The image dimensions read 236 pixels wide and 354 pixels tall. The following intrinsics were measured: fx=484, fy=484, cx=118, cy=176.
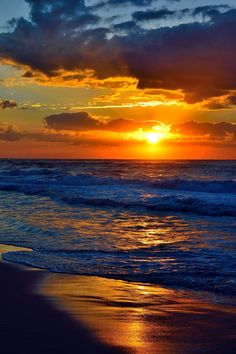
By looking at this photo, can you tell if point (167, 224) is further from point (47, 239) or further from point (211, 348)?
point (211, 348)

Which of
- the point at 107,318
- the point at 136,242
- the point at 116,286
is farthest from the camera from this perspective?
the point at 136,242

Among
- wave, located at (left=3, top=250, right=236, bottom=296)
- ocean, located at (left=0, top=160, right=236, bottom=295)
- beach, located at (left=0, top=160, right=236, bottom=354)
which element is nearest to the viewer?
beach, located at (left=0, top=160, right=236, bottom=354)

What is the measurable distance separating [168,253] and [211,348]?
5143 mm

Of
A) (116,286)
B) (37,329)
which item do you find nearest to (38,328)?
(37,329)

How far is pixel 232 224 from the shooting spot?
1455 cm

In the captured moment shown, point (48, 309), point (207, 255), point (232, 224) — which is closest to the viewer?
point (48, 309)

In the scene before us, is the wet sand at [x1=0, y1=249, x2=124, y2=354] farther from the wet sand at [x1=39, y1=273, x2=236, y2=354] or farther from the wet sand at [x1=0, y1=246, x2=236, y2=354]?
the wet sand at [x1=39, y1=273, x2=236, y2=354]

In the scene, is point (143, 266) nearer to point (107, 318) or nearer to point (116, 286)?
point (116, 286)

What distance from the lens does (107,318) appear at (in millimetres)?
5312

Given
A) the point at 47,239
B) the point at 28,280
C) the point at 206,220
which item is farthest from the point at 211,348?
the point at 206,220

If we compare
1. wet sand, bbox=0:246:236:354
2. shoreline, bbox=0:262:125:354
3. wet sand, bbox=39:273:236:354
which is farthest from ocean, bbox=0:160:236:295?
shoreline, bbox=0:262:125:354

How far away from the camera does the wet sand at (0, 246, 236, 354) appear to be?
445cm

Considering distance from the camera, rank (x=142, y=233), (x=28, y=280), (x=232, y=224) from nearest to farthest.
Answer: (x=28, y=280)
(x=142, y=233)
(x=232, y=224)

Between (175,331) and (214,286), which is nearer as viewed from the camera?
(175,331)
